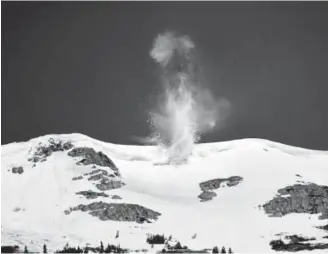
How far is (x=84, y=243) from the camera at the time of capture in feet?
597

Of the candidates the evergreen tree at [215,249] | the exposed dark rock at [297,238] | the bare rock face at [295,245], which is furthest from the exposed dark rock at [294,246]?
the evergreen tree at [215,249]

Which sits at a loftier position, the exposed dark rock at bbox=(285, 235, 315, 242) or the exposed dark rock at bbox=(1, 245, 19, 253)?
the exposed dark rock at bbox=(285, 235, 315, 242)

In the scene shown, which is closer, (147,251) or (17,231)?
(147,251)

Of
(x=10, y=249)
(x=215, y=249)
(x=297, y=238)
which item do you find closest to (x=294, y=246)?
(x=297, y=238)

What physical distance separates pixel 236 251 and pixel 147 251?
25752mm

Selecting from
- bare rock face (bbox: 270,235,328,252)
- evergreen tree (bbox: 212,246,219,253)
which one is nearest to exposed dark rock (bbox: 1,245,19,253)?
evergreen tree (bbox: 212,246,219,253)

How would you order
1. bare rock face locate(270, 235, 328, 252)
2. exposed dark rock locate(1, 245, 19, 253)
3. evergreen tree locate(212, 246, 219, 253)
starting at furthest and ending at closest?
1. bare rock face locate(270, 235, 328, 252)
2. evergreen tree locate(212, 246, 219, 253)
3. exposed dark rock locate(1, 245, 19, 253)

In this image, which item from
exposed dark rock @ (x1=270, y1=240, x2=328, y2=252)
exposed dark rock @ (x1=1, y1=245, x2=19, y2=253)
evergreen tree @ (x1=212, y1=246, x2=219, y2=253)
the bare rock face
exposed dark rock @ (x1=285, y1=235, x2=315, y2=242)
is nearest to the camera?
exposed dark rock @ (x1=1, y1=245, x2=19, y2=253)

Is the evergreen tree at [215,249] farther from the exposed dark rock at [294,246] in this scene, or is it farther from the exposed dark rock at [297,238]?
the exposed dark rock at [297,238]

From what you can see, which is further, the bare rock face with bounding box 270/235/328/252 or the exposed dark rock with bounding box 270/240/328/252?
the bare rock face with bounding box 270/235/328/252

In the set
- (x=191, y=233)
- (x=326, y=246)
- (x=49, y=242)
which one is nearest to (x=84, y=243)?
(x=49, y=242)

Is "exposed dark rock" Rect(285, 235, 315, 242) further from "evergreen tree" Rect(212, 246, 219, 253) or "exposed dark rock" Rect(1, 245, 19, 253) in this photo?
"exposed dark rock" Rect(1, 245, 19, 253)

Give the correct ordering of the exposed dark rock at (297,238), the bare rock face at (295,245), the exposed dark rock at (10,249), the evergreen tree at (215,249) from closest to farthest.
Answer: the exposed dark rock at (10,249) < the evergreen tree at (215,249) < the bare rock face at (295,245) < the exposed dark rock at (297,238)

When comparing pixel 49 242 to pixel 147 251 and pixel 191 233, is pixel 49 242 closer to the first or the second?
pixel 147 251
